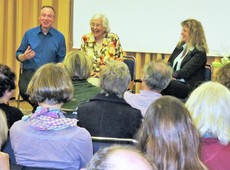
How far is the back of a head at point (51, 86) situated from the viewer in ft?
7.77

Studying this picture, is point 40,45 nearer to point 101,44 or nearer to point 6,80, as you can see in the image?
point 101,44

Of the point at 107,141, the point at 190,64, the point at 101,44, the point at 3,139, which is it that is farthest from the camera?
the point at 101,44

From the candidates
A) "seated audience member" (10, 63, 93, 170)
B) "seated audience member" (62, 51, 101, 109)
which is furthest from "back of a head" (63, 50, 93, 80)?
"seated audience member" (10, 63, 93, 170)

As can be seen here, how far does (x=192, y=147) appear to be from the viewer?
5.49 ft

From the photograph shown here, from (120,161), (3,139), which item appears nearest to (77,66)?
(3,139)

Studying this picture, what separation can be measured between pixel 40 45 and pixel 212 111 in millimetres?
3106

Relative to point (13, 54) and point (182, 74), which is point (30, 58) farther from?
point (13, 54)

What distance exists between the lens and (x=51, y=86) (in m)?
2.38

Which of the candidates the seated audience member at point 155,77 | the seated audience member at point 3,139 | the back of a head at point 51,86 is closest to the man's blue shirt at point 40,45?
the seated audience member at point 155,77

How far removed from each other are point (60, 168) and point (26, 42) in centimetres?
301

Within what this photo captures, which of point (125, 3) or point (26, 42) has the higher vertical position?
point (125, 3)

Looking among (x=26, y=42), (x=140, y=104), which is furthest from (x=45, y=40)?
(x=140, y=104)

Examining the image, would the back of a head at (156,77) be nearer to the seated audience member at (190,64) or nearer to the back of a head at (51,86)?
the back of a head at (51,86)

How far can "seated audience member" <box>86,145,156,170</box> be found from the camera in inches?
37.4
